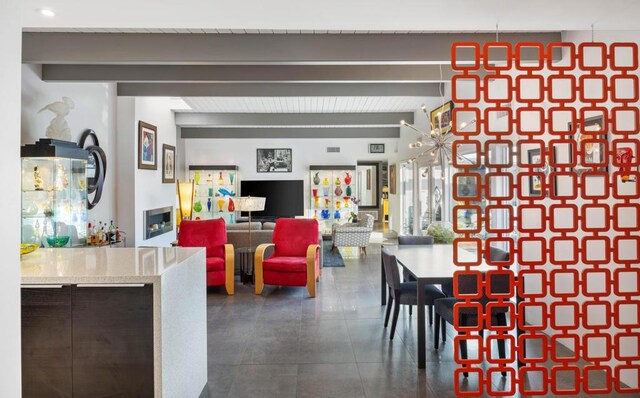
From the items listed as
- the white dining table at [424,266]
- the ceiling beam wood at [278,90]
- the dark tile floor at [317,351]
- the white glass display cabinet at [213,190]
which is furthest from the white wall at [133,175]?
the white dining table at [424,266]

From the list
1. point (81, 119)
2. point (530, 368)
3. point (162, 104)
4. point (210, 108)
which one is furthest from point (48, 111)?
point (530, 368)

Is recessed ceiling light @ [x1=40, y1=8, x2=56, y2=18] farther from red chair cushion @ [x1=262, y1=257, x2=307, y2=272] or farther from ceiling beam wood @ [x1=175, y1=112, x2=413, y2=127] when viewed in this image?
ceiling beam wood @ [x1=175, y1=112, x2=413, y2=127]

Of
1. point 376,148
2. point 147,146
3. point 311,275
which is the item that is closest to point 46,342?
point 311,275

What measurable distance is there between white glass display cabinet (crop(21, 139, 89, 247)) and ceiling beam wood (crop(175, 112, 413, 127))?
4.45 metres

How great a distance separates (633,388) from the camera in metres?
3.08

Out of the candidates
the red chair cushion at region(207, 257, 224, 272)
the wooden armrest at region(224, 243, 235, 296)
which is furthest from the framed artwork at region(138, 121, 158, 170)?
the wooden armrest at region(224, 243, 235, 296)

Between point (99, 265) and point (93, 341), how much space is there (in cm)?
45

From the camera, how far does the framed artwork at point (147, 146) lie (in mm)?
7142

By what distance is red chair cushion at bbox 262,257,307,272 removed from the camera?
598 cm

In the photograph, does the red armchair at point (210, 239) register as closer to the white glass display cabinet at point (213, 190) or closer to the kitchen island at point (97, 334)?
the kitchen island at point (97, 334)

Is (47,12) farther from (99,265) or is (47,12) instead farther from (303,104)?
(303,104)

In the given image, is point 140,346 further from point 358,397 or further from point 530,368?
point 530,368

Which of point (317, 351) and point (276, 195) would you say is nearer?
point (317, 351)

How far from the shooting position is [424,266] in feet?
13.1
